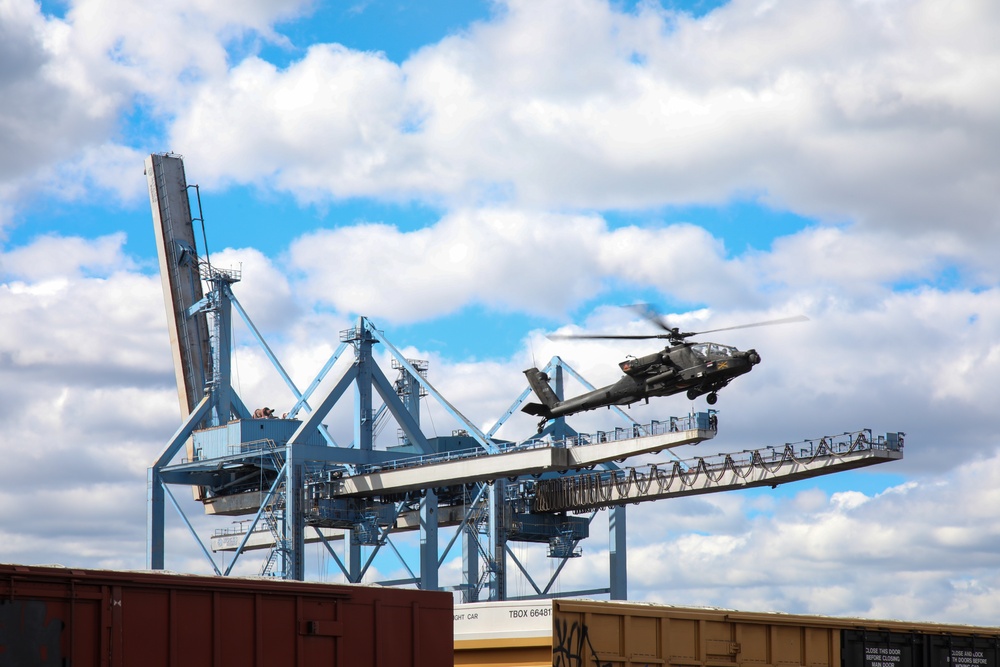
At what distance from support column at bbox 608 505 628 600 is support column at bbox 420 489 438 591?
420 inches

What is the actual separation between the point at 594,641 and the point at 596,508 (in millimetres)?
48165

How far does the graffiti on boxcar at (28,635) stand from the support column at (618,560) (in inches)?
2287

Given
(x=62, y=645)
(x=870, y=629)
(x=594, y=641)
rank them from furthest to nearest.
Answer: (x=870, y=629) → (x=594, y=641) → (x=62, y=645)

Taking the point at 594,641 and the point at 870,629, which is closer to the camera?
the point at 594,641

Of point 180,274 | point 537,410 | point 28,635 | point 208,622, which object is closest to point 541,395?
point 537,410

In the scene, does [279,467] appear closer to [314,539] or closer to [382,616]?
[314,539]

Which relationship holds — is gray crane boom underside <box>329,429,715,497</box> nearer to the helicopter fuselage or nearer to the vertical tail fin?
the vertical tail fin

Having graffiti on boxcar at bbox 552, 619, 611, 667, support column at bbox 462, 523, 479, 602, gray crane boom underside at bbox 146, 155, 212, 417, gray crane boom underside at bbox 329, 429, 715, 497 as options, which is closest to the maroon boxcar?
graffiti on boxcar at bbox 552, 619, 611, 667

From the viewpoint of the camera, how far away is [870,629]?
77.1 feet

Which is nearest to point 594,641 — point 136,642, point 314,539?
point 136,642

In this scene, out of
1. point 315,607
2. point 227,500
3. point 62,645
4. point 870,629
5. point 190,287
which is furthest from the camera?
point 190,287

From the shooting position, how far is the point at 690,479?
58438 millimetres

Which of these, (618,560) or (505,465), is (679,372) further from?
(618,560)

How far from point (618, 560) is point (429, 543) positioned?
11.7 m
